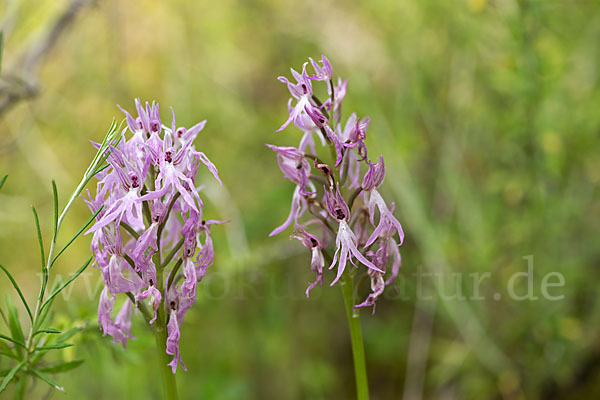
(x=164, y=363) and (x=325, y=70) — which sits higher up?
(x=325, y=70)

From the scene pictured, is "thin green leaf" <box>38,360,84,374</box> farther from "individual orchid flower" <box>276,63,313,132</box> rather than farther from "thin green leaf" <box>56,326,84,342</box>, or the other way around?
"individual orchid flower" <box>276,63,313,132</box>

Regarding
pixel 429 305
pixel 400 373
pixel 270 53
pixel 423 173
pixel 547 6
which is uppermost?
pixel 270 53

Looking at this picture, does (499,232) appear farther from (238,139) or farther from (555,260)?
(238,139)

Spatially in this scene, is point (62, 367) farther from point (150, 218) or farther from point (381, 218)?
point (381, 218)

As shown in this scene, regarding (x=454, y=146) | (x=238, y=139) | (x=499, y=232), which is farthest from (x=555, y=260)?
(x=238, y=139)

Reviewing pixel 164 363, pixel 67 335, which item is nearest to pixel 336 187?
pixel 164 363

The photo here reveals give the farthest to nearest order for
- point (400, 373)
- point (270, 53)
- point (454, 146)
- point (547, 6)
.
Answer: point (270, 53), point (400, 373), point (454, 146), point (547, 6)
